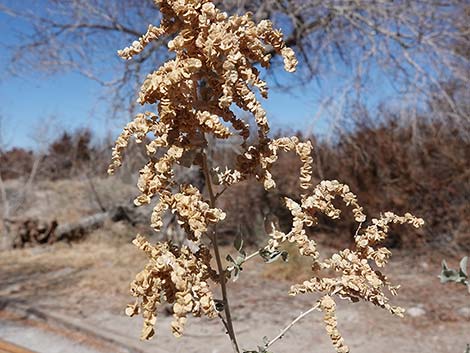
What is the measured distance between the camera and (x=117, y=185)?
37.4 ft

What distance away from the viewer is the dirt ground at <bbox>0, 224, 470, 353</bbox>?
13.5 ft

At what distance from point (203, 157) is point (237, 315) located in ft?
13.6

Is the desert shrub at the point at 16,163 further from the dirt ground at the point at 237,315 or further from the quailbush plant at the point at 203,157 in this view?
the quailbush plant at the point at 203,157

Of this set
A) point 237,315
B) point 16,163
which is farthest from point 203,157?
point 16,163

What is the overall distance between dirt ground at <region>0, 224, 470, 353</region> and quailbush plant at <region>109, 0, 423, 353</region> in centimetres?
310

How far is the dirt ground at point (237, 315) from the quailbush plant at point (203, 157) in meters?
3.10

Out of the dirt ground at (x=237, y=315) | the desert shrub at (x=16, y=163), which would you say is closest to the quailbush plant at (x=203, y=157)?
the dirt ground at (x=237, y=315)

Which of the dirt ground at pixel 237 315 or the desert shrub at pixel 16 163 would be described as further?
the desert shrub at pixel 16 163

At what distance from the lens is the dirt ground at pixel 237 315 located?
4.12 meters

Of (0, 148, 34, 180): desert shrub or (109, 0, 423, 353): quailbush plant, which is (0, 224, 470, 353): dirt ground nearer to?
(109, 0, 423, 353): quailbush plant

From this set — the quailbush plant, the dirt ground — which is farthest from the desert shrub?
the quailbush plant

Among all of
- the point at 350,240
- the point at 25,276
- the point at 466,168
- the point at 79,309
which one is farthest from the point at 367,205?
the point at 25,276

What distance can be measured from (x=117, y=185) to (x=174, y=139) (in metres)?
10.7

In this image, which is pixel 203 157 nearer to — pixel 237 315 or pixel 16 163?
pixel 237 315
